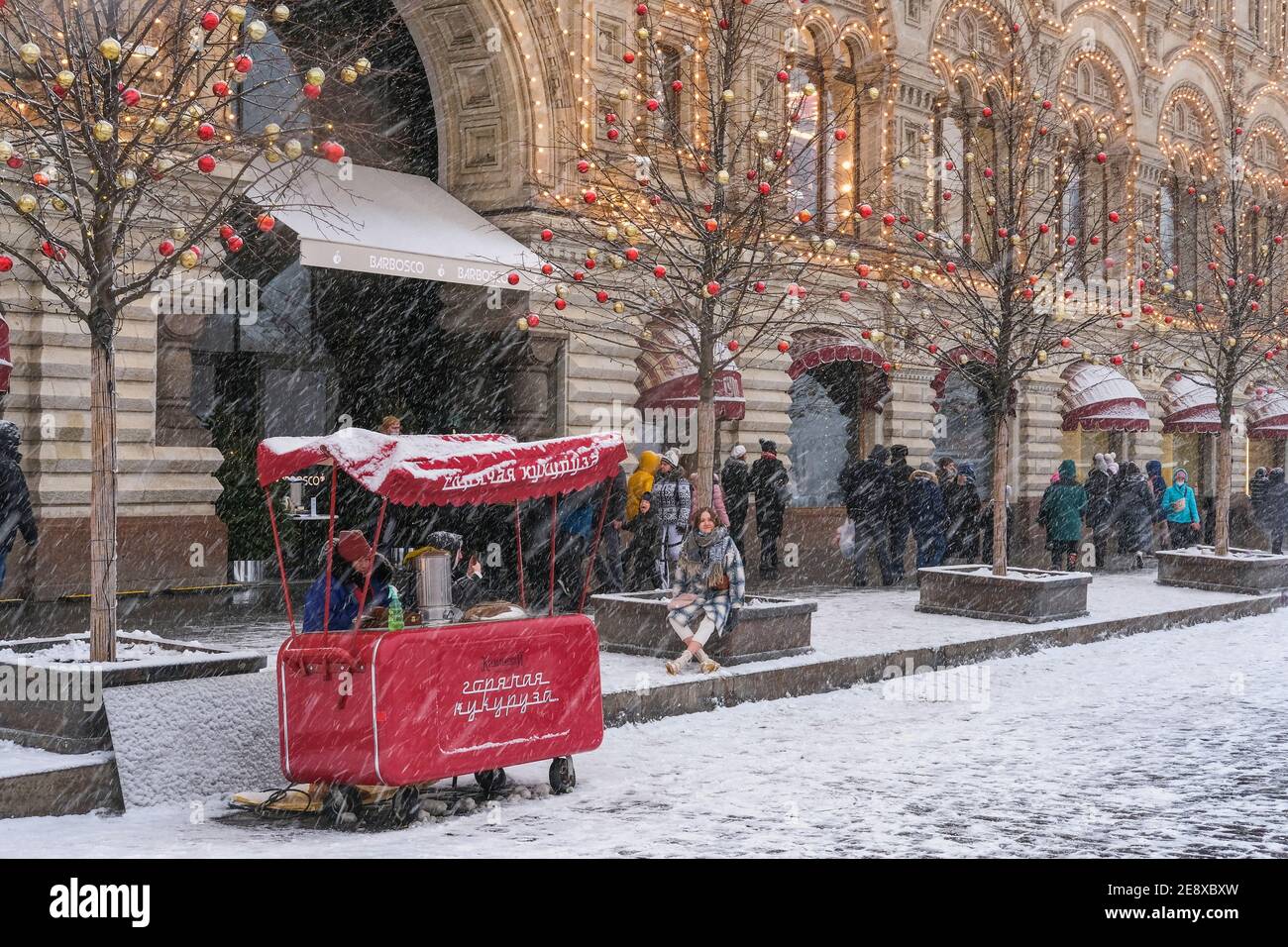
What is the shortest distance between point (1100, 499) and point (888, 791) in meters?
19.4

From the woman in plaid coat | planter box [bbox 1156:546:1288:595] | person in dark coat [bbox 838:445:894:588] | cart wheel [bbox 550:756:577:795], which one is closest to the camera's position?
cart wheel [bbox 550:756:577:795]

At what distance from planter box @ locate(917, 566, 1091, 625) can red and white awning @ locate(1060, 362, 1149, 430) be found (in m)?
13.7

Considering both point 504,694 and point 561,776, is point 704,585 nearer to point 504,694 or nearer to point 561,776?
point 561,776

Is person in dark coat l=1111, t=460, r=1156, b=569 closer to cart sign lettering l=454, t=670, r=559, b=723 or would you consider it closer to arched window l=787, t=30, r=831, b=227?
arched window l=787, t=30, r=831, b=227

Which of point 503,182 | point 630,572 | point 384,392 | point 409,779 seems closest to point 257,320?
point 384,392

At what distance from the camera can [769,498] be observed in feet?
69.6

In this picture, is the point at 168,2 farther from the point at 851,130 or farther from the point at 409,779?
the point at 851,130

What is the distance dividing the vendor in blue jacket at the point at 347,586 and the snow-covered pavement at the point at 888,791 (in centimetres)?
131

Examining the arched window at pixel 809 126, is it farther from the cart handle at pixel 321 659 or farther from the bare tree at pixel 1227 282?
the cart handle at pixel 321 659

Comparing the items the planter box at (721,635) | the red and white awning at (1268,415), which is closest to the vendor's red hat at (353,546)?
the planter box at (721,635)

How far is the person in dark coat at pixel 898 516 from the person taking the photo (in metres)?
22.3

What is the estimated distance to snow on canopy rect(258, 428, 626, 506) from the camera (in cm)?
798

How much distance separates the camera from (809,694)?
1309cm

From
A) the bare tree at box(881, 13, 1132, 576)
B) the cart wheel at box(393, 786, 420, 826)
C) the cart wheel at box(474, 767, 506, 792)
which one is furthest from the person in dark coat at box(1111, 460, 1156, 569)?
the cart wheel at box(393, 786, 420, 826)
